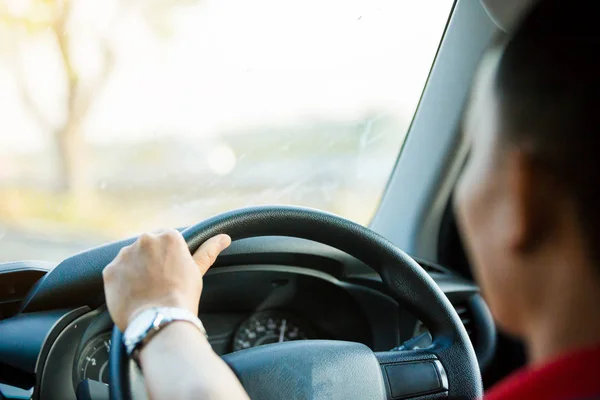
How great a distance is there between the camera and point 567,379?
707 mm

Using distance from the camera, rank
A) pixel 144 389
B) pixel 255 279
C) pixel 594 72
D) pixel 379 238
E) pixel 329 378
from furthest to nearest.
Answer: pixel 255 279 → pixel 379 238 → pixel 329 378 → pixel 144 389 → pixel 594 72

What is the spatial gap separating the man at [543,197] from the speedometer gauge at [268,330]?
1.30 metres

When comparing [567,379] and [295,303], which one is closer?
[567,379]

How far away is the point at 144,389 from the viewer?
4.38 ft

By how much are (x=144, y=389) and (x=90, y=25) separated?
115cm

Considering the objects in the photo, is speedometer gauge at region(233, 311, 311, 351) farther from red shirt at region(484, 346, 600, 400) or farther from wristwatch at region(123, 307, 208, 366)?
red shirt at region(484, 346, 600, 400)

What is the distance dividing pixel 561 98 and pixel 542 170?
77 millimetres

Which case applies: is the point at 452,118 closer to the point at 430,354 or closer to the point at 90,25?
the point at 430,354

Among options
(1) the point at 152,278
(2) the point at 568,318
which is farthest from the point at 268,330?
(2) the point at 568,318

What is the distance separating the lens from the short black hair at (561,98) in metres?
0.70

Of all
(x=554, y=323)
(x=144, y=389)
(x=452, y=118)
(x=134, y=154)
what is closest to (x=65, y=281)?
(x=144, y=389)

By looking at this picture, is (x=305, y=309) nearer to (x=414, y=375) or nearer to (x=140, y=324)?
(x=414, y=375)

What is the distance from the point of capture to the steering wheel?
150 cm

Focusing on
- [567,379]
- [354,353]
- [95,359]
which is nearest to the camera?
[567,379]
